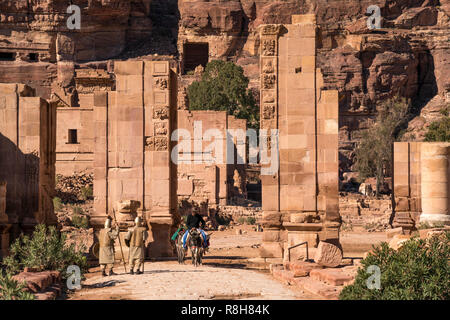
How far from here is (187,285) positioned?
14258 mm

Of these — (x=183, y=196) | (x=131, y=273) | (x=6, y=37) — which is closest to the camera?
(x=131, y=273)

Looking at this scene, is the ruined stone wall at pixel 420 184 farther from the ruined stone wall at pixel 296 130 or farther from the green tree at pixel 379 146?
the green tree at pixel 379 146

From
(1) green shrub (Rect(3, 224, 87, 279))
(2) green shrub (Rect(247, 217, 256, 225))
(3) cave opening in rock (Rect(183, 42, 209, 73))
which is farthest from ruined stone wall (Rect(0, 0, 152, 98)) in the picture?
(1) green shrub (Rect(3, 224, 87, 279))

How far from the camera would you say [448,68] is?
6125 centimetres

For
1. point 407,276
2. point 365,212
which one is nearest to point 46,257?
point 407,276

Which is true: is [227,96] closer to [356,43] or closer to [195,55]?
[356,43]

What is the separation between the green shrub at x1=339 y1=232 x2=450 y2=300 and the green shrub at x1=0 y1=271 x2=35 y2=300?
490 cm

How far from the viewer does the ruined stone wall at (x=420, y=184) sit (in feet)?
70.4

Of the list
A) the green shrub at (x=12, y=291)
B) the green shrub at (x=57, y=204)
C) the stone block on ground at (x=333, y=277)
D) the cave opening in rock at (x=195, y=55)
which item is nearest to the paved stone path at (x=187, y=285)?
the stone block on ground at (x=333, y=277)

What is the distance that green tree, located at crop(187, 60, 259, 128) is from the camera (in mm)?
51219

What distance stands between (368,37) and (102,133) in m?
44.7

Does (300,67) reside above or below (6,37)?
below
